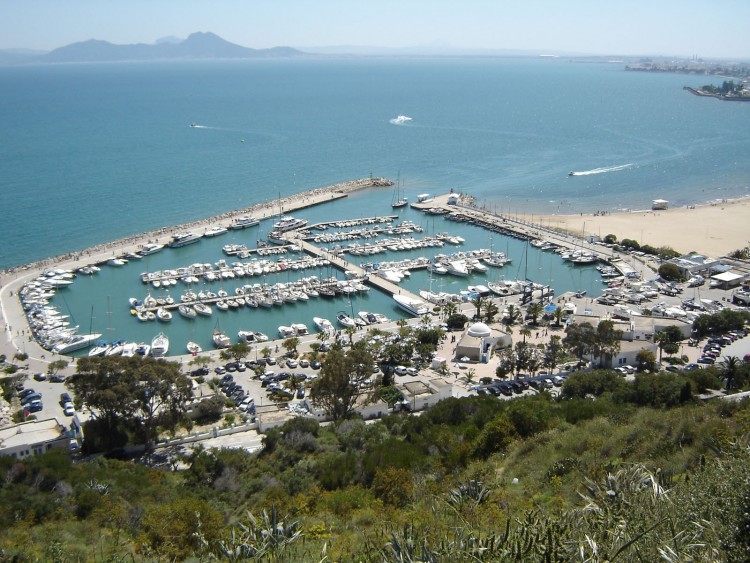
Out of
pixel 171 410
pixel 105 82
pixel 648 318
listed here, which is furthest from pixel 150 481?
pixel 105 82

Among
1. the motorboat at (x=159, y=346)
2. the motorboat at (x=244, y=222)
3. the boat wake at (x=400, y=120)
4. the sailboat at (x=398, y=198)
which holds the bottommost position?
the motorboat at (x=159, y=346)

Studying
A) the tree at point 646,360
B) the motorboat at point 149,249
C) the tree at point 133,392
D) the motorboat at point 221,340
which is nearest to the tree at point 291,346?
the motorboat at point 221,340

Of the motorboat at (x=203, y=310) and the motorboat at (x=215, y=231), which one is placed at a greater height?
the motorboat at (x=215, y=231)

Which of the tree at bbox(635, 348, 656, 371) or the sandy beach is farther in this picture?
the sandy beach

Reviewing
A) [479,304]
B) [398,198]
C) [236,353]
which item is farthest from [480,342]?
[398,198]

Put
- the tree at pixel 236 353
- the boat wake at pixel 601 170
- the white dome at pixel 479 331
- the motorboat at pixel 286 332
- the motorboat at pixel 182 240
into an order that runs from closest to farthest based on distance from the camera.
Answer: the tree at pixel 236 353 → the white dome at pixel 479 331 → the motorboat at pixel 286 332 → the motorboat at pixel 182 240 → the boat wake at pixel 601 170

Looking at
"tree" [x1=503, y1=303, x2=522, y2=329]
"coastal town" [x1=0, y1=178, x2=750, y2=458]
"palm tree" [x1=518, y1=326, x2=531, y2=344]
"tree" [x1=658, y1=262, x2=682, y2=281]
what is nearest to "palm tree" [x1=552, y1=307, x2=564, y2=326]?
"coastal town" [x1=0, y1=178, x2=750, y2=458]

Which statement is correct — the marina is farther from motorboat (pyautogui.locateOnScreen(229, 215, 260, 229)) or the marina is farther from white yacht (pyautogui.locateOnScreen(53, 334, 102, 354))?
motorboat (pyautogui.locateOnScreen(229, 215, 260, 229))

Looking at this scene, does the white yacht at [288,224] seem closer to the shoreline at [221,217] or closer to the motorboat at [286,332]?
the shoreline at [221,217]
